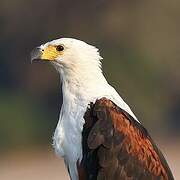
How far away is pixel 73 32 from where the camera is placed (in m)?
40.6

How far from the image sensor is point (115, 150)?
1162 cm

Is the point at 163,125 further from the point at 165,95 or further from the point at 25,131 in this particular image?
the point at 25,131

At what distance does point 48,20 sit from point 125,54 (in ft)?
12.8

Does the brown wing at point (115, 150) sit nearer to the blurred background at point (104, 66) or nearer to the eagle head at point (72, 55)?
the eagle head at point (72, 55)

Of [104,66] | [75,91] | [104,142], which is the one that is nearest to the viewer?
[104,142]

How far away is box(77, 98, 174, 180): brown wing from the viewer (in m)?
11.5

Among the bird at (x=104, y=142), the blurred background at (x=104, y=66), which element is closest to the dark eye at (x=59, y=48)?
the bird at (x=104, y=142)

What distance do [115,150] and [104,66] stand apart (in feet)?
83.2

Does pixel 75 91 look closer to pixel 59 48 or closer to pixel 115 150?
pixel 59 48

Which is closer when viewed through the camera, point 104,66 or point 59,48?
point 59,48

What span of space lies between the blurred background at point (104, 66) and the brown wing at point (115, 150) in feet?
67.7

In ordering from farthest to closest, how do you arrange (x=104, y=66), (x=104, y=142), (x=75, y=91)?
(x=104, y=66), (x=75, y=91), (x=104, y=142)

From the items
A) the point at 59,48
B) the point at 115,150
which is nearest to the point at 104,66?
the point at 59,48

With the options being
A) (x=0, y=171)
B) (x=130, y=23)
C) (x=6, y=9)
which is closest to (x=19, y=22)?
(x=6, y=9)
